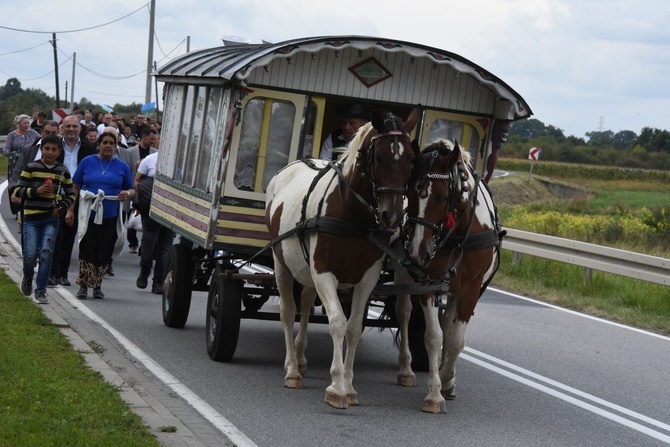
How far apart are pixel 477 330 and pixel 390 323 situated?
11.3 feet

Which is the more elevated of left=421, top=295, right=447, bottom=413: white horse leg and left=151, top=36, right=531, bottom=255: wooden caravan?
left=151, top=36, right=531, bottom=255: wooden caravan

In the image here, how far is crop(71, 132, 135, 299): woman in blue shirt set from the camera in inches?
562

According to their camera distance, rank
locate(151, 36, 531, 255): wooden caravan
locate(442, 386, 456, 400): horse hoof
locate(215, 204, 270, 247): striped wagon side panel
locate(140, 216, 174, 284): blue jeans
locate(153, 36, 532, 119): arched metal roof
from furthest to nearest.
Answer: locate(140, 216, 174, 284): blue jeans, locate(215, 204, 270, 247): striped wagon side panel, locate(151, 36, 531, 255): wooden caravan, locate(153, 36, 532, 119): arched metal roof, locate(442, 386, 456, 400): horse hoof

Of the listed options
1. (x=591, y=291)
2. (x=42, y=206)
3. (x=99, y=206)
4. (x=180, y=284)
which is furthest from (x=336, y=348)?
(x=591, y=291)

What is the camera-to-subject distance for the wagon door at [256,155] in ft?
34.6

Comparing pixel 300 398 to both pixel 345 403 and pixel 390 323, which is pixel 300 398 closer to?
pixel 345 403

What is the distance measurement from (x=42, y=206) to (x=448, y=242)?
5859mm

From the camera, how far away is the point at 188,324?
13.0 metres

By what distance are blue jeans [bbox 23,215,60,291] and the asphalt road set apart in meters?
0.60

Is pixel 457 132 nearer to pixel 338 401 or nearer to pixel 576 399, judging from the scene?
pixel 576 399

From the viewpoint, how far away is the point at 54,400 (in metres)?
7.85

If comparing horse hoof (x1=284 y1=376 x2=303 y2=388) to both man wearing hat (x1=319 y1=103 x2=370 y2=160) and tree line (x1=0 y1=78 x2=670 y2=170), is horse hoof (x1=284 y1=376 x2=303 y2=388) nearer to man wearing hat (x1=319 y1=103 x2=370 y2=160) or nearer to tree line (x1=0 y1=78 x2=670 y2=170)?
man wearing hat (x1=319 y1=103 x2=370 y2=160)

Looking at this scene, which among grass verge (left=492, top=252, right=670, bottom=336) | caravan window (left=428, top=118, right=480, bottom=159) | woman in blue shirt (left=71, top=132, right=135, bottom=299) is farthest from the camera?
grass verge (left=492, top=252, right=670, bottom=336)

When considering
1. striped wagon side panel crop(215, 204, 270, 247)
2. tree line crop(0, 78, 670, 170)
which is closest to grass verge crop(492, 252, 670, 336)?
striped wagon side panel crop(215, 204, 270, 247)
